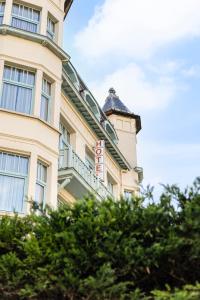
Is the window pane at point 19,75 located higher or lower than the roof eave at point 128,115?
lower

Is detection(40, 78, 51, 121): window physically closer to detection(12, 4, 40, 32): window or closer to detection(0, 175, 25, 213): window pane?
detection(12, 4, 40, 32): window

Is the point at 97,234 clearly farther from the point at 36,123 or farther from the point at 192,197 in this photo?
the point at 36,123

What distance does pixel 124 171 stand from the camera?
27.5 m

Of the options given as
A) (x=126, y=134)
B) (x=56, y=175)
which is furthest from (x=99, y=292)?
(x=126, y=134)

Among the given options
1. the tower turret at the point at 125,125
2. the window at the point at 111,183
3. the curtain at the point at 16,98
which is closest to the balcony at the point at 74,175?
the curtain at the point at 16,98

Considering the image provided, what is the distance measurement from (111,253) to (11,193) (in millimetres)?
7730

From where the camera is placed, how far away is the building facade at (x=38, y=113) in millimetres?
14602

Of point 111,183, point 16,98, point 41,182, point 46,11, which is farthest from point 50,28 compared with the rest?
point 111,183

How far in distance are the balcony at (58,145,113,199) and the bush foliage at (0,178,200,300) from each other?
8195 mm

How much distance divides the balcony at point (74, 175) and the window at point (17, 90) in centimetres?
247

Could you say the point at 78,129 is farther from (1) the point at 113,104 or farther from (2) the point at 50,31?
(1) the point at 113,104

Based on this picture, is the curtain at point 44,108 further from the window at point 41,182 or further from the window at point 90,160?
the window at point 90,160

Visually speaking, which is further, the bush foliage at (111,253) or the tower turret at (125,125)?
the tower turret at (125,125)

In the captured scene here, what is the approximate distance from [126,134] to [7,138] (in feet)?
50.5
